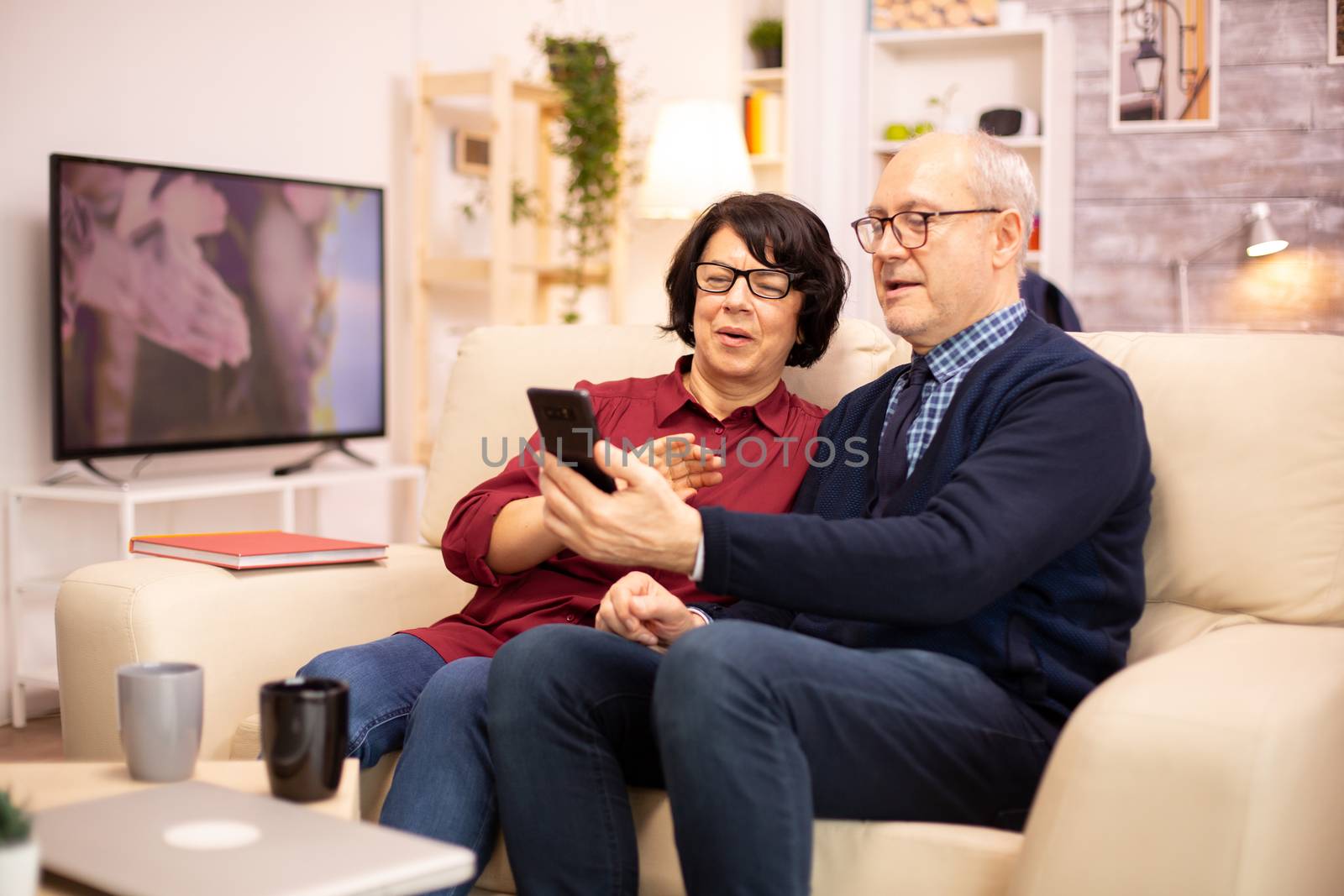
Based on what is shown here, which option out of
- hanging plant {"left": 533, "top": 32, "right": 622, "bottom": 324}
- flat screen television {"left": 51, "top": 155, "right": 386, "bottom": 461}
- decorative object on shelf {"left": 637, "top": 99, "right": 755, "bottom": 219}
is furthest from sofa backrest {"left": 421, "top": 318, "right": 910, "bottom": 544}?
hanging plant {"left": 533, "top": 32, "right": 622, "bottom": 324}

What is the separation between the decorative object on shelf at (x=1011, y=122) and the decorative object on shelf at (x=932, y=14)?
1.06 feet

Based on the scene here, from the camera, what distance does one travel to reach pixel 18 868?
815 millimetres

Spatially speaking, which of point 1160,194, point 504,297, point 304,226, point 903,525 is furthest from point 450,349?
point 903,525

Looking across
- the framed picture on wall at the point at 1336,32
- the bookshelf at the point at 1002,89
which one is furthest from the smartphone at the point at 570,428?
the framed picture on wall at the point at 1336,32

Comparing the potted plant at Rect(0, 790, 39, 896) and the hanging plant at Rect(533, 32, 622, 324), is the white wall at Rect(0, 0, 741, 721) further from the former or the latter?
the potted plant at Rect(0, 790, 39, 896)

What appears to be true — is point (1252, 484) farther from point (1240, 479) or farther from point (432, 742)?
point (432, 742)

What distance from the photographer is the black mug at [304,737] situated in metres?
1.07

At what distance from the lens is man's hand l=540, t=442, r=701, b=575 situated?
4.25 feet

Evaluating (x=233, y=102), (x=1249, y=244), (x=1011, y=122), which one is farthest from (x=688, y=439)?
(x=1249, y=244)

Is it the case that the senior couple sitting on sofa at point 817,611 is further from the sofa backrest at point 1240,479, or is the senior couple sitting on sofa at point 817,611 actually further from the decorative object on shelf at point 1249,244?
the decorative object on shelf at point 1249,244

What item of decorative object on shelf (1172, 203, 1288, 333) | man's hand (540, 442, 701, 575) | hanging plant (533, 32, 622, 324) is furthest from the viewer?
decorative object on shelf (1172, 203, 1288, 333)

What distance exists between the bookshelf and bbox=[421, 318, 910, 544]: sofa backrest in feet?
8.21

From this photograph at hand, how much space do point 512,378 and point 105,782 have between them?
41.9 inches

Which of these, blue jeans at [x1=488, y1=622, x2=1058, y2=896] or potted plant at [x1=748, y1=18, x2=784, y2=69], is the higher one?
potted plant at [x1=748, y1=18, x2=784, y2=69]
